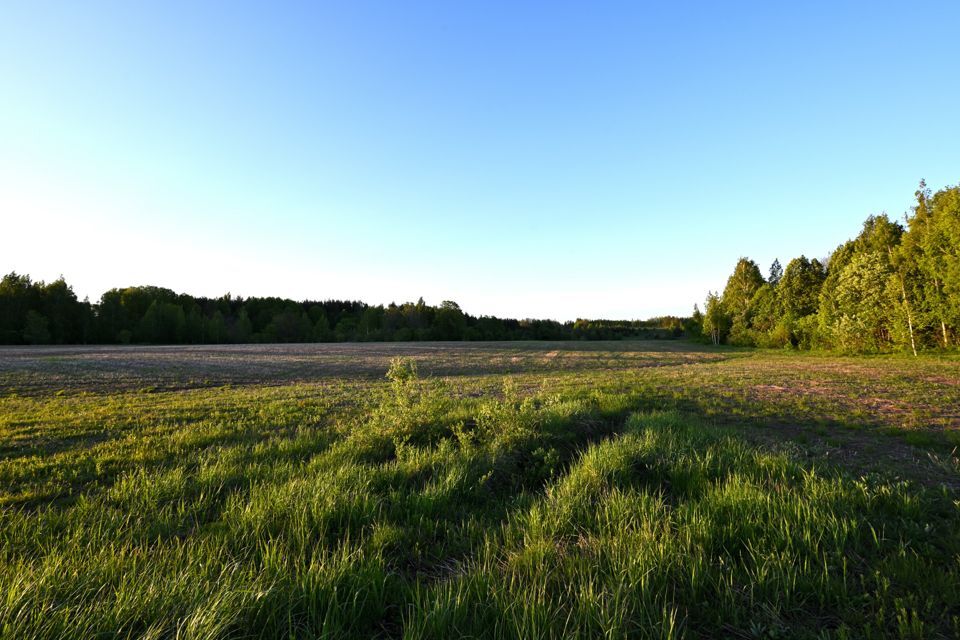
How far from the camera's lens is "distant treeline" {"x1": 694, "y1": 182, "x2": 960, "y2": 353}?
29.8 m

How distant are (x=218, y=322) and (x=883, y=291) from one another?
394ft

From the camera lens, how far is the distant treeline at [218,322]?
73.6 meters

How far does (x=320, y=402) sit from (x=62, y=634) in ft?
38.4

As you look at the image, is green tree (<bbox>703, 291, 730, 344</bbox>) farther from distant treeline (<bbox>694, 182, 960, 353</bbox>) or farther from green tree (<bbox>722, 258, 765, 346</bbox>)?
distant treeline (<bbox>694, 182, 960, 353</bbox>)

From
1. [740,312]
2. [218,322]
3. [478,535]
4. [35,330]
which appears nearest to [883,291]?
[740,312]

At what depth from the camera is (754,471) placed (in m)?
5.07

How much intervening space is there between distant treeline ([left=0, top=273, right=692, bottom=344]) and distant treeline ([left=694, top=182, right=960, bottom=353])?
39.7 m

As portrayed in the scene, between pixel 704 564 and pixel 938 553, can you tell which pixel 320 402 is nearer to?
pixel 704 564

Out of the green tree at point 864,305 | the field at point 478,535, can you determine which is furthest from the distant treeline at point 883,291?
the field at point 478,535

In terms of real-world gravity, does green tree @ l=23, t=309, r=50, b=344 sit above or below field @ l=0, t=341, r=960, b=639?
above

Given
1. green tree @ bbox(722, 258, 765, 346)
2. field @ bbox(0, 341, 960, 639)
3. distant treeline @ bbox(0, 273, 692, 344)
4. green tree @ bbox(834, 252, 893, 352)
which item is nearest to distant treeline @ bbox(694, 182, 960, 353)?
green tree @ bbox(834, 252, 893, 352)

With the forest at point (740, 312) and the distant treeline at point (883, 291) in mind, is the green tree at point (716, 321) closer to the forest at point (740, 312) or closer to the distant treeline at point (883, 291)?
the forest at point (740, 312)

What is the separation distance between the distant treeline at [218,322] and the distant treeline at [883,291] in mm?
39714

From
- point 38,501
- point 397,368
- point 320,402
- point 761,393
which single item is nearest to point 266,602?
point 38,501
